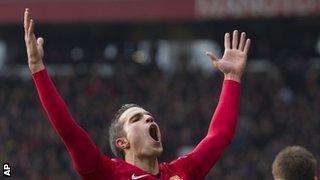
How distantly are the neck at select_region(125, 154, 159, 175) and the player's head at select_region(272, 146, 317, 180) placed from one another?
0.63m

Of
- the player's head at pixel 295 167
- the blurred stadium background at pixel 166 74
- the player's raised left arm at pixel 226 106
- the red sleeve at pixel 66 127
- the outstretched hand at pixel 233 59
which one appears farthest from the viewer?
the blurred stadium background at pixel 166 74

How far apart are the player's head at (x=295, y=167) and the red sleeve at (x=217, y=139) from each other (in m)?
0.30

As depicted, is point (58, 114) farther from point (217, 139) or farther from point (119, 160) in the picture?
point (217, 139)

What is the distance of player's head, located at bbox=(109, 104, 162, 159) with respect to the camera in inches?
163

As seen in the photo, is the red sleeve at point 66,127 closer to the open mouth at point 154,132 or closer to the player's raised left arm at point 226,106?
the open mouth at point 154,132

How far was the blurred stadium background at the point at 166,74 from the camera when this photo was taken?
16578 millimetres

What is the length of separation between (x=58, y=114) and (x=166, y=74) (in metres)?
16.0

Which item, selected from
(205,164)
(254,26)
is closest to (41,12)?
(254,26)

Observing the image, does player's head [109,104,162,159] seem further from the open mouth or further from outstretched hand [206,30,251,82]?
outstretched hand [206,30,251,82]

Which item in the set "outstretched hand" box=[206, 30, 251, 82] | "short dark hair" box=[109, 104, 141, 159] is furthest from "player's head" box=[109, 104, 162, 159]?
"outstretched hand" box=[206, 30, 251, 82]

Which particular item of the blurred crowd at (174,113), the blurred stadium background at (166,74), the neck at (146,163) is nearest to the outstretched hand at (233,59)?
the neck at (146,163)

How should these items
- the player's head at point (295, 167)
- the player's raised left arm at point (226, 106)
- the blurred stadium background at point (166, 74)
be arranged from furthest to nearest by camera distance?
the blurred stadium background at point (166, 74), the player's raised left arm at point (226, 106), the player's head at point (295, 167)

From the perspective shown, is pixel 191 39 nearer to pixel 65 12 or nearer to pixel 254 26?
pixel 254 26

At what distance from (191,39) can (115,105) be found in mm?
2933
